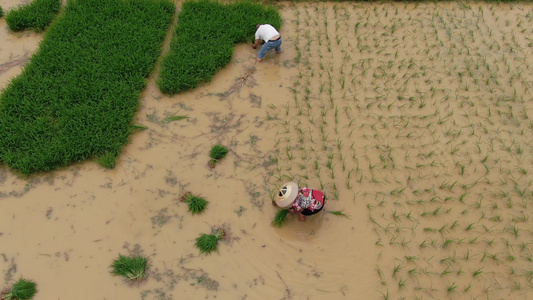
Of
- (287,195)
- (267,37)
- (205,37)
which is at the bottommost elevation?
(287,195)

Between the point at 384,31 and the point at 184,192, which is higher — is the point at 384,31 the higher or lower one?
the higher one

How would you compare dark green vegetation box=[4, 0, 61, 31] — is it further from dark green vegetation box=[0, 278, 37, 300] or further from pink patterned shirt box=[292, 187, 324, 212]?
pink patterned shirt box=[292, 187, 324, 212]

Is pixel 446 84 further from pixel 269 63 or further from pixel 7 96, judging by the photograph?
pixel 7 96

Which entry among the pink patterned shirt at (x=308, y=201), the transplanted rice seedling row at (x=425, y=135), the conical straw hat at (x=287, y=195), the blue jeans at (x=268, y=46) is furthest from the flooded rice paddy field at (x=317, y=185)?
the conical straw hat at (x=287, y=195)

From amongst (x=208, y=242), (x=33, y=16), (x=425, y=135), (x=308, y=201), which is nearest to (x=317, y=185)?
(x=308, y=201)

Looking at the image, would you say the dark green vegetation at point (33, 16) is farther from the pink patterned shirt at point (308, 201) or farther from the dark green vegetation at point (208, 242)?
the pink patterned shirt at point (308, 201)

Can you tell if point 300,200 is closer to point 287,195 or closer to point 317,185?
point 287,195

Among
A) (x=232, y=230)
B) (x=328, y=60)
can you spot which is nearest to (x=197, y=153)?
(x=232, y=230)
